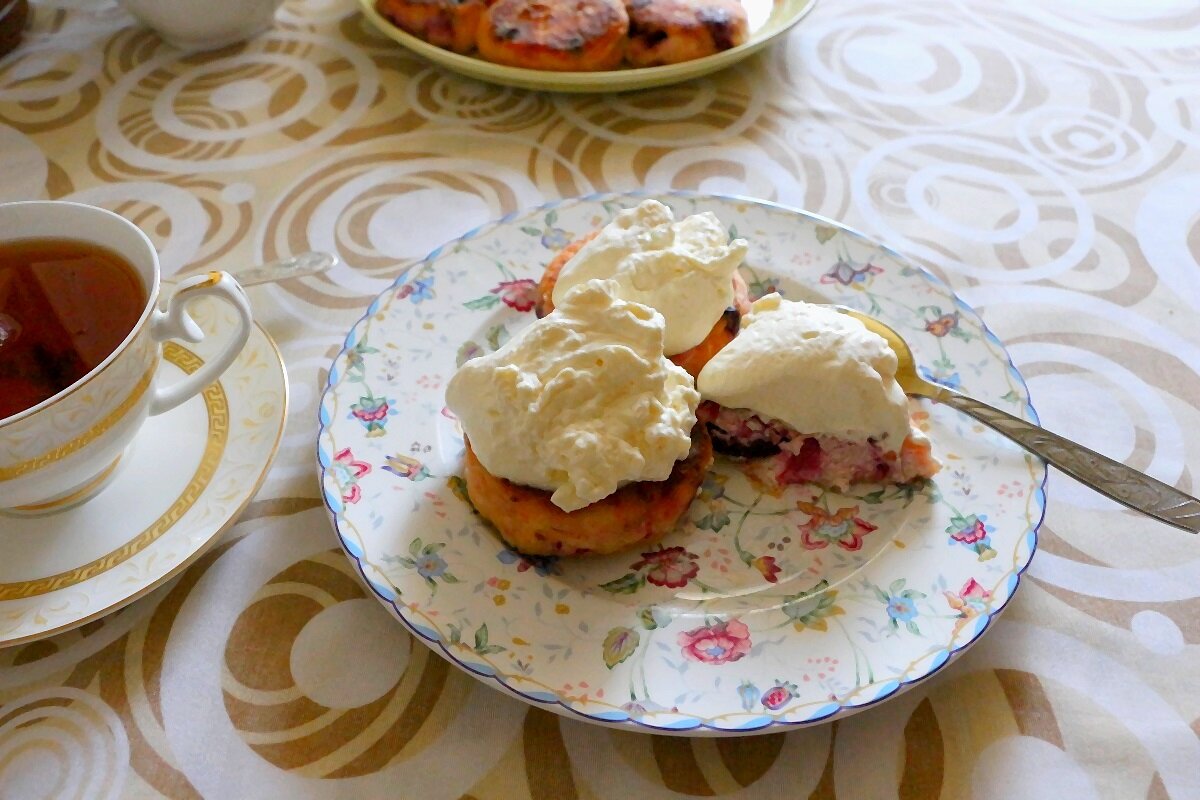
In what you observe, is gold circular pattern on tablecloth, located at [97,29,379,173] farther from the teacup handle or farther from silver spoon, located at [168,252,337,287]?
the teacup handle

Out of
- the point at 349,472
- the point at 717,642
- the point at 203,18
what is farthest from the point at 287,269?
the point at 717,642

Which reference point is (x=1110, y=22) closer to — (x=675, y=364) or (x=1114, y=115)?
(x=1114, y=115)

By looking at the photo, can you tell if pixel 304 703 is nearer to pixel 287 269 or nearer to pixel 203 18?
pixel 287 269

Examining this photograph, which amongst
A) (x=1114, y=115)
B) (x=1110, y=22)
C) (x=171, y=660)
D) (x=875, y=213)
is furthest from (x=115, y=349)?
(x=1110, y=22)

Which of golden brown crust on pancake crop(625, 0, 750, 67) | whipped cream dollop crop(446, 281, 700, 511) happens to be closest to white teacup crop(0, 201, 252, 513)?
whipped cream dollop crop(446, 281, 700, 511)

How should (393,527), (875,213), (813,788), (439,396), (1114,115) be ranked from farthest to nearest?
(1114,115) < (875,213) < (439,396) < (393,527) < (813,788)
